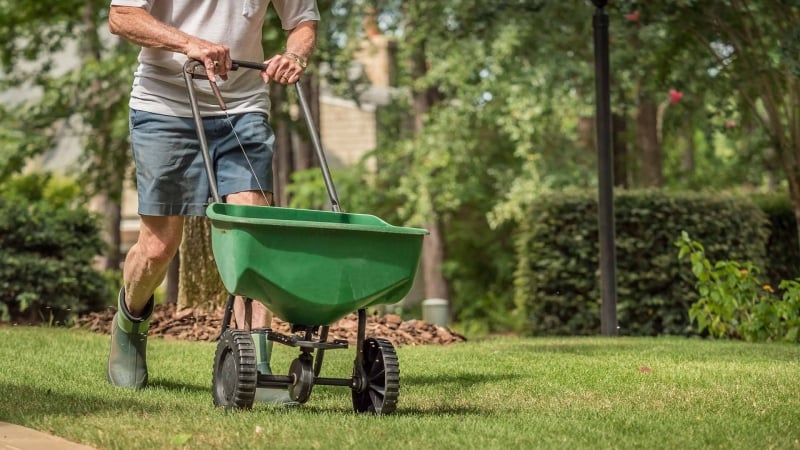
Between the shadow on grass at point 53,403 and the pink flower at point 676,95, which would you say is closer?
the shadow on grass at point 53,403

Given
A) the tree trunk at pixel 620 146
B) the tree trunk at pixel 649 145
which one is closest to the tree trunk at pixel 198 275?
the tree trunk at pixel 620 146

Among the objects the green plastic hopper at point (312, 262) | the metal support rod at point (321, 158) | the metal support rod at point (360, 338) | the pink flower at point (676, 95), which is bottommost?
the metal support rod at point (360, 338)

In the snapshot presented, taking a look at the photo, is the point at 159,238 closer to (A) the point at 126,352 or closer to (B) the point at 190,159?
(B) the point at 190,159

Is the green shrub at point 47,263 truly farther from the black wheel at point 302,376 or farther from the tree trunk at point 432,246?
the tree trunk at point 432,246

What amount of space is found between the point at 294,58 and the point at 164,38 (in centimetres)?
53

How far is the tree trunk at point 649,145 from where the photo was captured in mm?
19859

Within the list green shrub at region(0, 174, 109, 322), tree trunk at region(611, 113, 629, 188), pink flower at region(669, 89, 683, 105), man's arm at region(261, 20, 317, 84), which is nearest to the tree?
pink flower at region(669, 89, 683, 105)

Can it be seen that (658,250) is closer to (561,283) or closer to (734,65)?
(561,283)

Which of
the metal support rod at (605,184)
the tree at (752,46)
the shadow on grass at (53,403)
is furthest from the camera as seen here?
the tree at (752,46)

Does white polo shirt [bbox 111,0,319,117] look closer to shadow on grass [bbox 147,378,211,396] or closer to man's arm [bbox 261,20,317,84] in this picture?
man's arm [bbox 261,20,317,84]

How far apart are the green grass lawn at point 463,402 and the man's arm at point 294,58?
1321 mm

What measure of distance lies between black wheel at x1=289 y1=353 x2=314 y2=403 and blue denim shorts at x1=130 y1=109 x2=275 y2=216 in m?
0.81

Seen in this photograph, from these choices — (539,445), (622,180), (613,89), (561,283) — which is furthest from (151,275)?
(622,180)

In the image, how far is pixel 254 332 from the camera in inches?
195
